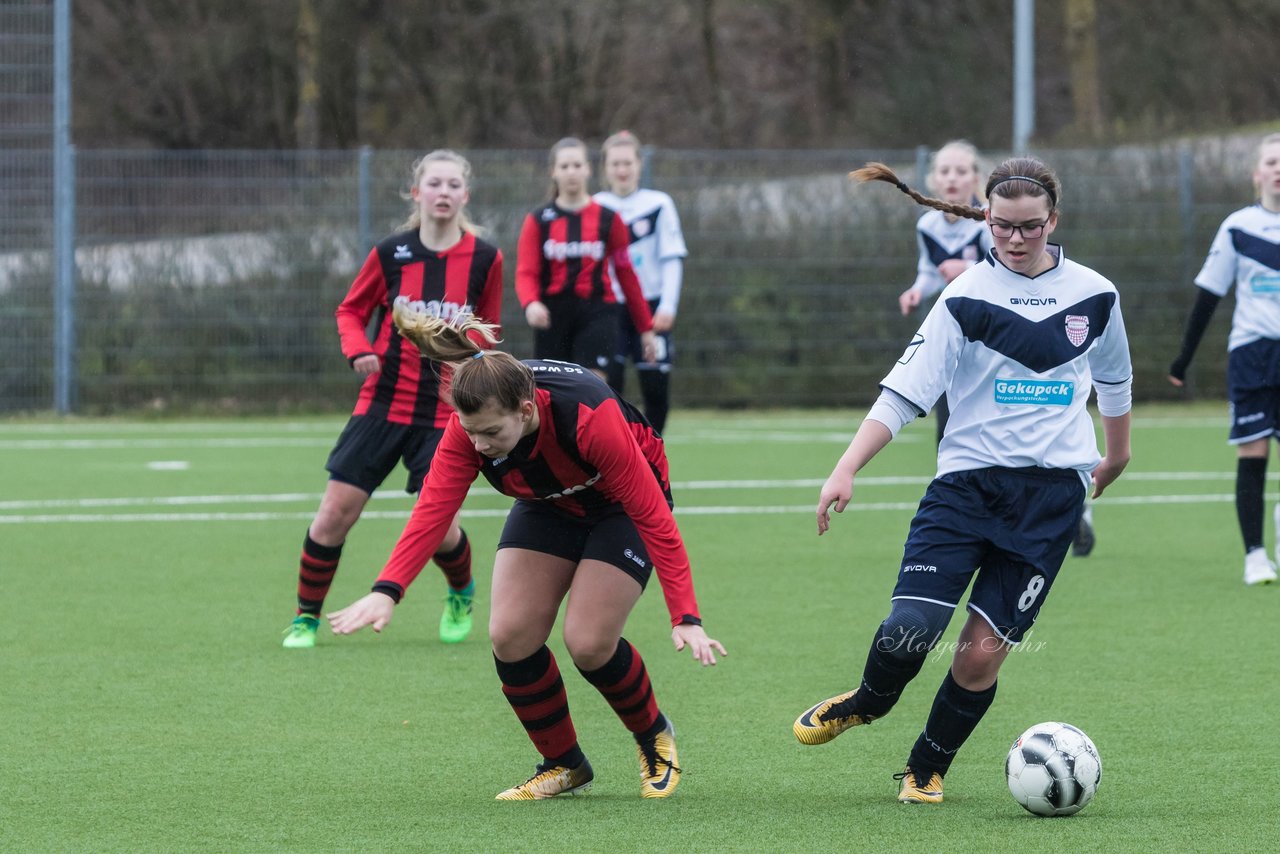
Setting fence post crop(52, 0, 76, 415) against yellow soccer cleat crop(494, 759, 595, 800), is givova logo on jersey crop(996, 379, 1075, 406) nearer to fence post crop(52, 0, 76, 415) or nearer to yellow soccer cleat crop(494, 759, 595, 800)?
yellow soccer cleat crop(494, 759, 595, 800)

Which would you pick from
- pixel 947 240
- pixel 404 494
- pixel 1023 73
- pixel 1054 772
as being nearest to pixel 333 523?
pixel 1054 772

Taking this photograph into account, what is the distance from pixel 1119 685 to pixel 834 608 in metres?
1.72

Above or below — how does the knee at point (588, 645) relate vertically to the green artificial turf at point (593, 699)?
above

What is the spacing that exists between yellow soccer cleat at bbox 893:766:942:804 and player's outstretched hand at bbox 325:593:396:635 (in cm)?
140

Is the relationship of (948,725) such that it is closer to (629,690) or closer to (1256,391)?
(629,690)

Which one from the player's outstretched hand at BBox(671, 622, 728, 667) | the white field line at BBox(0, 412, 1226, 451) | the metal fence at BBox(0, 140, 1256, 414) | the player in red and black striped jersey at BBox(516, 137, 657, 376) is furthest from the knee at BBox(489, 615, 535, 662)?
the metal fence at BBox(0, 140, 1256, 414)

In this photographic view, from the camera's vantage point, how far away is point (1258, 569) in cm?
801

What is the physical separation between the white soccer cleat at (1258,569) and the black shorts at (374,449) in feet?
12.1

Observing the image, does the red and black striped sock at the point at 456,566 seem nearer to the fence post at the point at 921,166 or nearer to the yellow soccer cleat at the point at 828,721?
the yellow soccer cleat at the point at 828,721

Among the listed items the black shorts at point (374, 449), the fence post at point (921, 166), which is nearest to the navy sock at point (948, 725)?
the black shorts at point (374, 449)

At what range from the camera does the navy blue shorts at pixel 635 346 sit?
967 cm

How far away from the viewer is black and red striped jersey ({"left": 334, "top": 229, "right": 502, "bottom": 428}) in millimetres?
6930

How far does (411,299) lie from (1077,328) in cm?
314

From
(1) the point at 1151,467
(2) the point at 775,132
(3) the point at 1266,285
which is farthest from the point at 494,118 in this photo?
(3) the point at 1266,285
